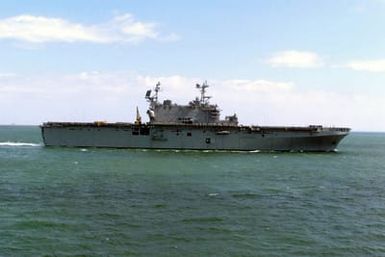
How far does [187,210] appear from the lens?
25.8 m

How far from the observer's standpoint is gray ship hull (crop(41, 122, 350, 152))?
65812mm

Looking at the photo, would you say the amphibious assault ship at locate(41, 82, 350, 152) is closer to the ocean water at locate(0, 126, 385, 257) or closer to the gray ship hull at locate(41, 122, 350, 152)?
the gray ship hull at locate(41, 122, 350, 152)

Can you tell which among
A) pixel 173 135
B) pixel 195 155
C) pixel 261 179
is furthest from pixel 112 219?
pixel 173 135

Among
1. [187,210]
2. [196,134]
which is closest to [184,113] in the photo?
[196,134]

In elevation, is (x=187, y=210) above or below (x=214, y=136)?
below

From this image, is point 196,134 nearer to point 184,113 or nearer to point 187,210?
point 184,113

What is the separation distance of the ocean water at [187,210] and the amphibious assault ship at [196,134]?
59.3 feet

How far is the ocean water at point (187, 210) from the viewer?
64.1 ft

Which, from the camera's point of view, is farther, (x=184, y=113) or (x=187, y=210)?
(x=184, y=113)

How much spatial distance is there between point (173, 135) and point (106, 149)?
9.02 metres

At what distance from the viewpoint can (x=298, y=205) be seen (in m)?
28.4

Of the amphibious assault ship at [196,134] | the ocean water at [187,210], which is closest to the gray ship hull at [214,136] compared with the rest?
the amphibious assault ship at [196,134]

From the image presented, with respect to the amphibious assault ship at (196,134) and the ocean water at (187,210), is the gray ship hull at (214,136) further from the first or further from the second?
the ocean water at (187,210)

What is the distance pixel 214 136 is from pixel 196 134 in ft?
7.71
